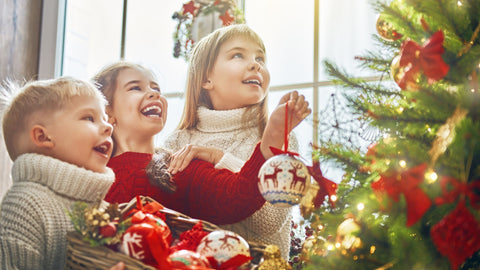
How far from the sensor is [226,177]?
1.15 metres

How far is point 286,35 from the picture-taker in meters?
1.72

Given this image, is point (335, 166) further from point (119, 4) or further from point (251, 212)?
point (119, 4)

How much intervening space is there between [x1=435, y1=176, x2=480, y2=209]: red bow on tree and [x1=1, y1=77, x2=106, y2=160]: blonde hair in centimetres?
77

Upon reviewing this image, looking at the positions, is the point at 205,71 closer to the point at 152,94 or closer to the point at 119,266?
the point at 152,94

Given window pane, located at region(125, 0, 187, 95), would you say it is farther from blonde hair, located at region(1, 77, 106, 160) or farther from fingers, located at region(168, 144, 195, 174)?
blonde hair, located at region(1, 77, 106, 160)

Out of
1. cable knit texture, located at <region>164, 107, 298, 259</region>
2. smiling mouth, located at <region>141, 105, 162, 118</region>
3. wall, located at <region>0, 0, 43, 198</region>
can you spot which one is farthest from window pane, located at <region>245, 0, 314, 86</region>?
wall, located at <region>0, 0, 43, 198</region>

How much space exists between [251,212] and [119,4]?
1.30 metres

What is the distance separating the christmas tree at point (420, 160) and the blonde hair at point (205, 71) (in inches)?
17.9

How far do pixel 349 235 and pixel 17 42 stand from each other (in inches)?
62.9

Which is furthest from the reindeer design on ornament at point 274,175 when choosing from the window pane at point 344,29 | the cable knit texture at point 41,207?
the window pane at point 344,29

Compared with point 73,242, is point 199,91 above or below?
→ above

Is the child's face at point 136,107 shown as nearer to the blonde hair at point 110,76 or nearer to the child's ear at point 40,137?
the blonde hair at point 110,76

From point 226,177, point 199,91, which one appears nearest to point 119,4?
point 199,91

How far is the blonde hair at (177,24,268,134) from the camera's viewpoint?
52.0 inches
